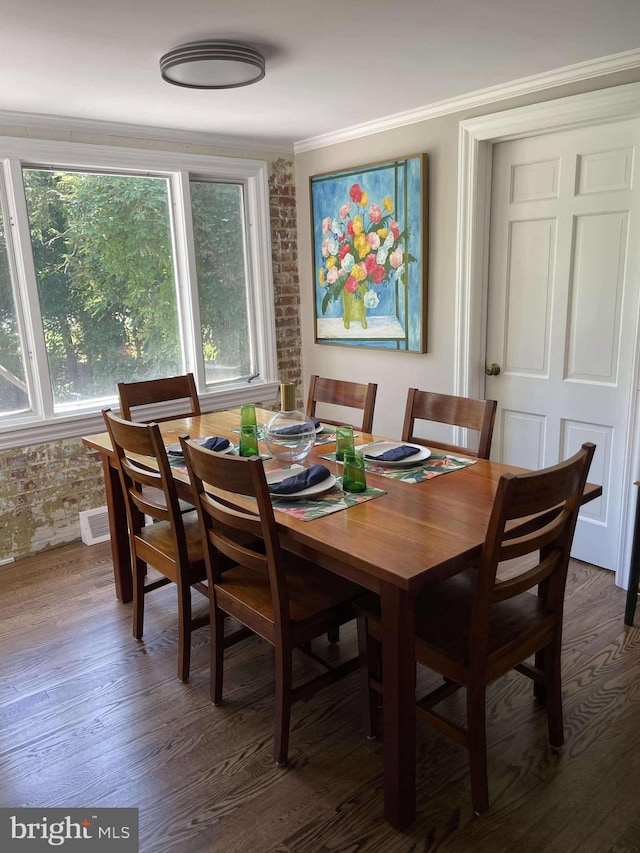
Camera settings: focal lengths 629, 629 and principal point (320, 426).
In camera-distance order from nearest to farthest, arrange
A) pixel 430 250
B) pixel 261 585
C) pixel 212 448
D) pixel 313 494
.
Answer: pixel 313 494 → pixel 261 585 → pixel 212 448 → pixel 430 250

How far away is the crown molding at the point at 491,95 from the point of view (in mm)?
2598

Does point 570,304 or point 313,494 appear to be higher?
point 570,304

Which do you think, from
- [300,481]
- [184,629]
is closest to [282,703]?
[184,629]

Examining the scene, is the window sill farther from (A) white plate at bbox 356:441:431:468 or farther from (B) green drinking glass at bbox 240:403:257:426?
(A) white plate at bbox 356:441:431:468

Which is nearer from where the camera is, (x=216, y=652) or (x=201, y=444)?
(x=216, y=652)

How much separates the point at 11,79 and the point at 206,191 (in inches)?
58.6

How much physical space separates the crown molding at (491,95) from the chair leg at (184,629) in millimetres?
2655

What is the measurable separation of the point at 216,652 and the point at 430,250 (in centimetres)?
241

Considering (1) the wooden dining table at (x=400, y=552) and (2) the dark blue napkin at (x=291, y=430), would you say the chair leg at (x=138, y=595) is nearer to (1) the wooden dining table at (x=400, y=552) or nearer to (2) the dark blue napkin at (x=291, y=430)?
(2) the dark blue napkin at (x=291, y=430)

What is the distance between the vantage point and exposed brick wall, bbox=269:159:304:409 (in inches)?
167

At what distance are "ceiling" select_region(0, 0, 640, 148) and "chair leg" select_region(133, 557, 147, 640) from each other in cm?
195

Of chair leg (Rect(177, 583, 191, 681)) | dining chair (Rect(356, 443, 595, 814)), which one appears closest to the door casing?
dining chair (Rect(356, 443, 595, 814))

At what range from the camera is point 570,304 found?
9.94 ft

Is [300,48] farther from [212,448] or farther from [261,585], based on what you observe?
[261,585]
